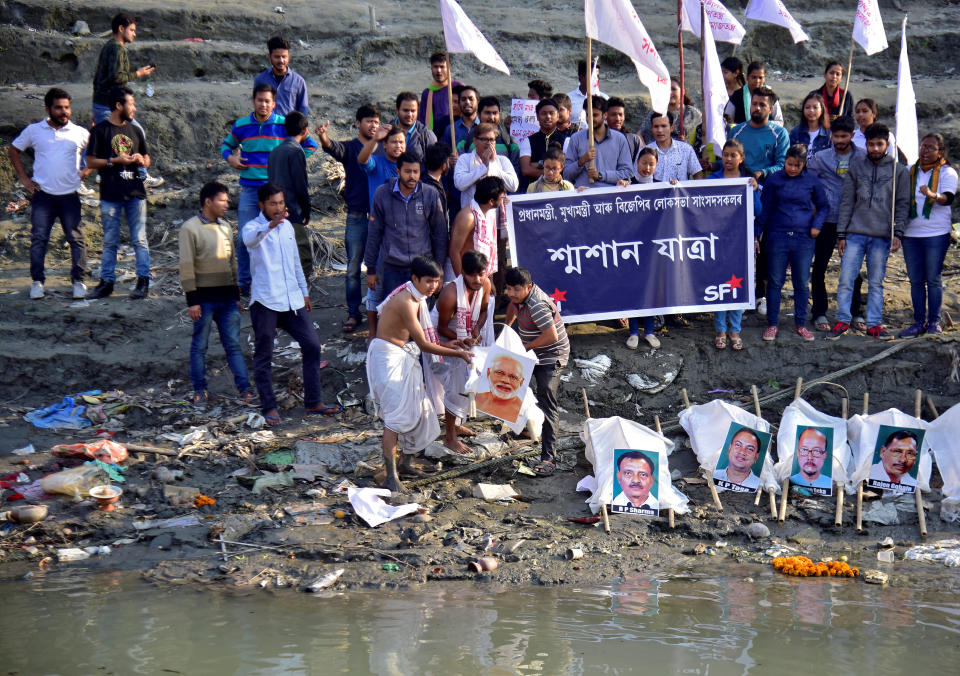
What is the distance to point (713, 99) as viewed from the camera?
9.91 meters

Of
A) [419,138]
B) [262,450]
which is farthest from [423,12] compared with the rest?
[262,450]

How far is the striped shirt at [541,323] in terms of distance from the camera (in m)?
8.23

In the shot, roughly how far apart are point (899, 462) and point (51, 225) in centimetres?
823

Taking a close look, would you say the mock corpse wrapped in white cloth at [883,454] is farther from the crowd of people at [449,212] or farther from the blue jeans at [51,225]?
the blue jeans at [51,225]

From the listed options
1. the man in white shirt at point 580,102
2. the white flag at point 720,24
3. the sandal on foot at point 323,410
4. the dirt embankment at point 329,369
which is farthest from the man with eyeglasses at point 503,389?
the white flag at point 720,24

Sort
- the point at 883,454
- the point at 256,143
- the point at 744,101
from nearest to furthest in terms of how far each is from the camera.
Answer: the point at 883,454 → the point at 256,143 → the point at 744,101

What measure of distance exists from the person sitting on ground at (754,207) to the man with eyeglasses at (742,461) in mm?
1417

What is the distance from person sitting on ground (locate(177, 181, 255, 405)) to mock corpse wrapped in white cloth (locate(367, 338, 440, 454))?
5.81ft

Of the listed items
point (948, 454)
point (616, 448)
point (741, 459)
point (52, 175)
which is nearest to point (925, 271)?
point (948, 454)

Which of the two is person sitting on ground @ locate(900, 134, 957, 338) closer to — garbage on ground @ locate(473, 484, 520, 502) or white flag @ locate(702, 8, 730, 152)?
white flag @ locate(702, 8, 730, 152)

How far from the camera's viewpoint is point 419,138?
9.74 m

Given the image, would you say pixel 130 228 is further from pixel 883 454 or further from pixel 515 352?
pixel 883 454

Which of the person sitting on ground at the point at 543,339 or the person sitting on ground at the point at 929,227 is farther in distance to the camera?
the person sitting on ground at the point at 929,227

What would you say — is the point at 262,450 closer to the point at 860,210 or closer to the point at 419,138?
the point at 419,138
